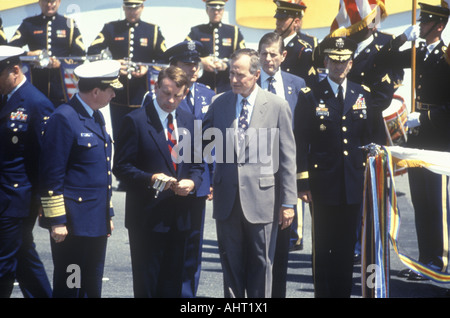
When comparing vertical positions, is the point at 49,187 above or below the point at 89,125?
below

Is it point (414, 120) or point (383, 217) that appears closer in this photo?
point (383, 217)

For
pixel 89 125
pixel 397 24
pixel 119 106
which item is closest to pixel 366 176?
pixel 89 125

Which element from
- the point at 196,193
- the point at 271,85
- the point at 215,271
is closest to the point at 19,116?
the point at 196,193

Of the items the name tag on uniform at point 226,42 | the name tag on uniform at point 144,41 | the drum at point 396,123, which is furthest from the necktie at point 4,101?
the name tag on uniform at point 226,42

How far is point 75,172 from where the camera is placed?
608cm

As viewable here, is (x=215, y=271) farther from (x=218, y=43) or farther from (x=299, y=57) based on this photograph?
(x=218, y=43)

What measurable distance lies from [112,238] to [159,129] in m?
3.63

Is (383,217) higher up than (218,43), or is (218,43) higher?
(218,43)

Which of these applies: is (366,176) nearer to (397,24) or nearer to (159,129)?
(159,129)

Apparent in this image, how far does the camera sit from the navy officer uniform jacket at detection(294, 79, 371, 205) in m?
6.98

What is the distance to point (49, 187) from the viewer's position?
19.6 ft

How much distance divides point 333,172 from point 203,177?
0.99m

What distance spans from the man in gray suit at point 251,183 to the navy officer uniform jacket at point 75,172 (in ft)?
2.68

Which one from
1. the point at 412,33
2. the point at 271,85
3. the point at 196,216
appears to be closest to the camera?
the point at 196,216
